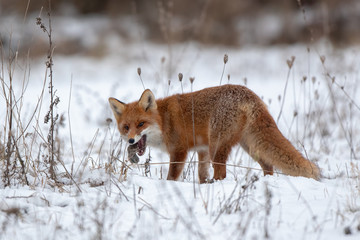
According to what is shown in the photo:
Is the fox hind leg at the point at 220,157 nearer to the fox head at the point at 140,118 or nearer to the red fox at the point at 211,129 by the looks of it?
the red fox at the point at 211,129

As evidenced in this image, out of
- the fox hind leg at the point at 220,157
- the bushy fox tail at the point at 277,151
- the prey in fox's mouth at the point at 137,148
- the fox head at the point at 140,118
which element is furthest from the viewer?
the fox head at the point at 140,118

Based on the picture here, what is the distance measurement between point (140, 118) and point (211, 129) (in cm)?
96

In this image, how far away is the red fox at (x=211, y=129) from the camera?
4.27 metres

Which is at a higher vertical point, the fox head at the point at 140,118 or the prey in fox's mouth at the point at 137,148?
the fox head at the point at 140,118

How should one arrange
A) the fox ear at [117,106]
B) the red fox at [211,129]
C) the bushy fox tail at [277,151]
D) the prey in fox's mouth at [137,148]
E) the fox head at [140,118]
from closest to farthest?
the bushy fox tail at [277,151], the red fox at [211,129], the prey in fox's mouth at [137,148], the fox head at [140,118], the fox ear at [117,106]

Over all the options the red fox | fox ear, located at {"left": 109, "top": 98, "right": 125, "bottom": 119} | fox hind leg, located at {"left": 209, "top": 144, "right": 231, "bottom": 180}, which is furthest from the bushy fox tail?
fox ear, located at {"left": 109, "top": 98, "right": 125, "bottom": 119}

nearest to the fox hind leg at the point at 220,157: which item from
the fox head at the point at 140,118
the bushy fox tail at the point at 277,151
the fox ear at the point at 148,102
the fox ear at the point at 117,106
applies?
the bushy fox tail at the point at 277,151

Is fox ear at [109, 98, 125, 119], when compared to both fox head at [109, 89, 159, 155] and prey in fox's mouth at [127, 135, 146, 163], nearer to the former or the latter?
fox head at [109, 89, 159, 155]

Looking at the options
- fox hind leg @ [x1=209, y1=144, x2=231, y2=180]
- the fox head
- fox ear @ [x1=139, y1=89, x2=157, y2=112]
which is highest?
fox ear @ [x1=139, y1=89, x2=157, y2=112]

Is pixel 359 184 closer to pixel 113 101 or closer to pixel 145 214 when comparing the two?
pixel 145 214

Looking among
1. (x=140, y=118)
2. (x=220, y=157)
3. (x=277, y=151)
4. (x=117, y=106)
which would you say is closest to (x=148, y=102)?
(x=140, y=118)

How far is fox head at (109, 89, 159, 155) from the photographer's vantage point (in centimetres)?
509

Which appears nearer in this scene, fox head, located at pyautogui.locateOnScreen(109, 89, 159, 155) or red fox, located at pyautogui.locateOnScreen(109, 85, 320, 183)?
red fox, located at pyautogui.locateOnScreen(109, 85, 320, 183)

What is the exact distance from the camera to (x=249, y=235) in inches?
117
